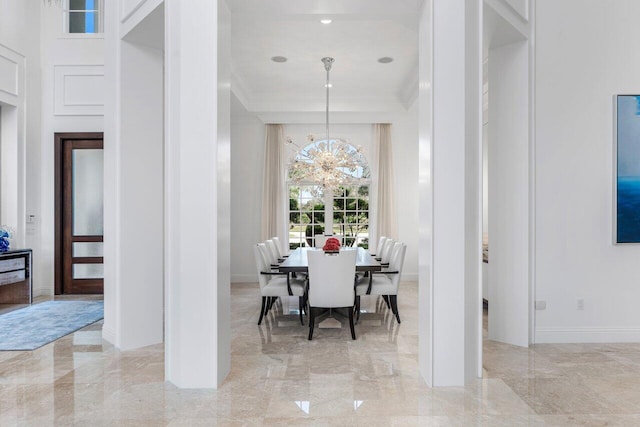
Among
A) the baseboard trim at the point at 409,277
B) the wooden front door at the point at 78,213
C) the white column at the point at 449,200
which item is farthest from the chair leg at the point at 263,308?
the baseboard trim at the point at 409,277

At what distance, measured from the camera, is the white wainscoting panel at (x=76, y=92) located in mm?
6172

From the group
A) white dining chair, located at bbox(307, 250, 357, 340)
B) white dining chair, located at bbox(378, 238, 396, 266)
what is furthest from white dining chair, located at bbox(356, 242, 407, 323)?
white dining chair, located at bbox(307, 250, 357, 340)

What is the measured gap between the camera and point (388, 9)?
130 inches

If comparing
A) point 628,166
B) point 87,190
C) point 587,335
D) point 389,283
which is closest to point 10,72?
point 87,190

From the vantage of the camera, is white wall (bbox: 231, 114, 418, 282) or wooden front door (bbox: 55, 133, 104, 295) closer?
wooden front door (bbox: 55, 133, 104, 295)

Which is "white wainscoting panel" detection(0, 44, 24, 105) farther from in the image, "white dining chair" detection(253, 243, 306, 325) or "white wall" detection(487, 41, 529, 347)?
"white wall" detection(487, 41, 529, 347)

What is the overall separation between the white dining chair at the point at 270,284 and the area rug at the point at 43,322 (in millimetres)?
1912

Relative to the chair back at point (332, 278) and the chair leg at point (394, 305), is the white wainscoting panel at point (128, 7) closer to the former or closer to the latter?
the chair back at point (332, 278)

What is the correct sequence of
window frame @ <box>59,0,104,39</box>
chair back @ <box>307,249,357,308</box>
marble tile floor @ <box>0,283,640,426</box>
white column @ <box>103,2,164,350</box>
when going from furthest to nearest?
1. window frame @ <box>59,0,104,39</box>
2. chair back @ <box>307,249,357,308</box>
3. white column @ <box>103,2,164,350</box>
4. marble tile floor @ <box>0,283,640,426</box>

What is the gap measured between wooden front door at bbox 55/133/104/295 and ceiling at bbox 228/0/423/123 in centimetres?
250

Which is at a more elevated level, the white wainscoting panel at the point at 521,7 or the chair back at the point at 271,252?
the white wainscoting panel at the point at 521,7

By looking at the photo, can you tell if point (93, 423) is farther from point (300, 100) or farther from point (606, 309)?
point (300, 100)

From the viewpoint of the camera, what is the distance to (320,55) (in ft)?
18.4

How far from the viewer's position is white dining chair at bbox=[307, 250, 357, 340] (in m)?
3.94
